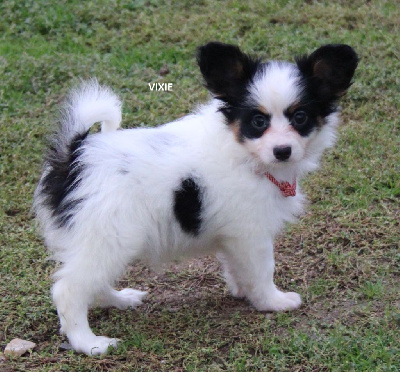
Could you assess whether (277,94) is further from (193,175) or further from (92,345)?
(92,345)

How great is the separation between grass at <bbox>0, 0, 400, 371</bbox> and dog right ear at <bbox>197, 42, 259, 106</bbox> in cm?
134

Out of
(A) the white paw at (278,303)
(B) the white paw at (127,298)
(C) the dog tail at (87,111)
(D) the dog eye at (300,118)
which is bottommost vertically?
(B) the white paw at (127,298)

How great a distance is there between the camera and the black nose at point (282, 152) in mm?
3934

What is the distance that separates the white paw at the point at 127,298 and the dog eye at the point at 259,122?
1.40 m

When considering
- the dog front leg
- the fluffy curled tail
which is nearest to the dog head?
the dog front leg

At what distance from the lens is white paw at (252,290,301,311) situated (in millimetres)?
4393

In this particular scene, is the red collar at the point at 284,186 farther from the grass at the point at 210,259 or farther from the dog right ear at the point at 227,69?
the grass at the point at 210,259

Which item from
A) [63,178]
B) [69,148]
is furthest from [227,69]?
[63,178]

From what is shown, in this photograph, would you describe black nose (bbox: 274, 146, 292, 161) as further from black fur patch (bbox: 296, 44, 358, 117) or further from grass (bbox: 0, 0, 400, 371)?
grass (bbox: 0, 0, 400, 371)

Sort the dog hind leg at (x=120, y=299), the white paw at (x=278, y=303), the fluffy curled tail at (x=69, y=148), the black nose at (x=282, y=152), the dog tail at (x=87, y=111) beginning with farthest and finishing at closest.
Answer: the dog hind leg at (x=120, y=299) → the white paw at (x=278, y=303) → the dog tail at (x=87, y=111) → the fluffy curled tail at (x=69, y=148) → the black nose at (x=282, y=152)

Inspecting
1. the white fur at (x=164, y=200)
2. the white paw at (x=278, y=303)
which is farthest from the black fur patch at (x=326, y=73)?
the white paw at (x=278, y=303)

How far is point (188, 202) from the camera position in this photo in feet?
13.4

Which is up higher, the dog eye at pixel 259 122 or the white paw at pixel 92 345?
the dog eye at pixel 259 122

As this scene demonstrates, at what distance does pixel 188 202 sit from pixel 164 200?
141mm
